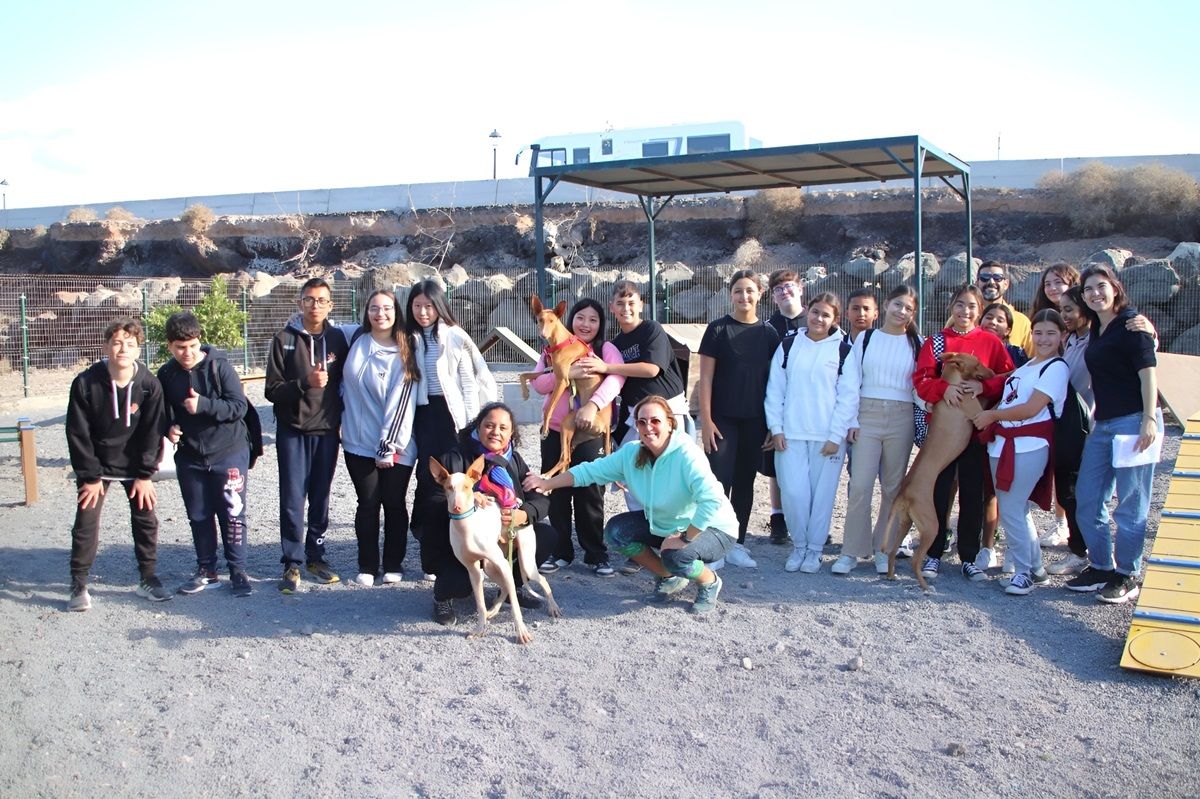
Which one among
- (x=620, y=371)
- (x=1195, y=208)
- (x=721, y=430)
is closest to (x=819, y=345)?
(x=721, y=430)

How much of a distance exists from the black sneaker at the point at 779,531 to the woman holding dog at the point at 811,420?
62 cm

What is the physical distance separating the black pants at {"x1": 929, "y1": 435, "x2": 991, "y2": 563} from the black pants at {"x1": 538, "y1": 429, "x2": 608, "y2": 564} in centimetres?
196

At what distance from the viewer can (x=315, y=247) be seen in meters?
34.1

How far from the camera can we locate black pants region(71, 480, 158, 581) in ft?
16.3

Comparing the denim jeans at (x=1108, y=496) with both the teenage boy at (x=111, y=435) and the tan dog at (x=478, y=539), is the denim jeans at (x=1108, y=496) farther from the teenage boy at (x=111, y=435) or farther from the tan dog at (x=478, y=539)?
the teenage boy at (x=111, y=435)

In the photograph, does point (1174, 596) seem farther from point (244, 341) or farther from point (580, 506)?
point (244, 341)

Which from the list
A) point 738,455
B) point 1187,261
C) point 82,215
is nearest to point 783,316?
point 738,455

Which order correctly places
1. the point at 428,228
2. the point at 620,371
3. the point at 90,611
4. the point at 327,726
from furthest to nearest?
1. the point at 428,228
2. the point at 620,371
3. the point at 90,611
4. the point at 327,726

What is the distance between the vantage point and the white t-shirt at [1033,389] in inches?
198

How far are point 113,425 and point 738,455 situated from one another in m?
3.57

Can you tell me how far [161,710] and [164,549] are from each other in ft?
8.77

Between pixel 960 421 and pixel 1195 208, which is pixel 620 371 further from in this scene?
pixel 1195 208

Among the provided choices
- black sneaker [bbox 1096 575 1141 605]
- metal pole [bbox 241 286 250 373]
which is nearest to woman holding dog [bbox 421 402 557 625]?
black sneaker [bbox 1096 575 1141 605]

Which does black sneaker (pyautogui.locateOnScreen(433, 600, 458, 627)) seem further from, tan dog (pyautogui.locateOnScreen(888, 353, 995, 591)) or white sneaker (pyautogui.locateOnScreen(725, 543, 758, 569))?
tan dog (pyautogui.locateOnScreen(888, 353, 995, 591))
